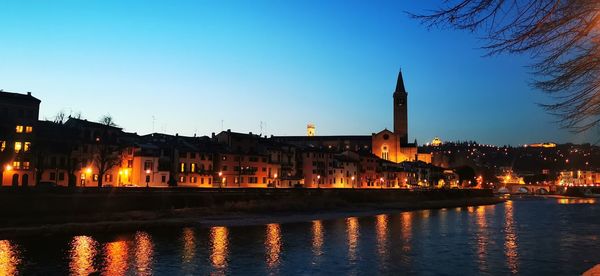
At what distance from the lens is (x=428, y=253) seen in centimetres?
2920

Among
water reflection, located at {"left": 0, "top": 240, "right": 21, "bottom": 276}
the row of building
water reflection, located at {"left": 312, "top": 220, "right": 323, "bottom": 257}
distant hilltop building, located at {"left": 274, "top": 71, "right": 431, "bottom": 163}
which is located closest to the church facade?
distant hilltop building, located at {"left": 274, "top": 71, "right": 431, "bottom": 163}

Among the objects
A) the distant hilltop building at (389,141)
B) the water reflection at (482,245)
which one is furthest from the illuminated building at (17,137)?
the distant hilltop building at (389,141)

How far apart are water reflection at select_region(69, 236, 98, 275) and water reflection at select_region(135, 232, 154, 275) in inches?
85.5

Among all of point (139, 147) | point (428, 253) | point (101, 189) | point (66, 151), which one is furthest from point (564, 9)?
point (139, 147)

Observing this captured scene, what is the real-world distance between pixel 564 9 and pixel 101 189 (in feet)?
163

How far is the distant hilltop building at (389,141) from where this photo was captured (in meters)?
159

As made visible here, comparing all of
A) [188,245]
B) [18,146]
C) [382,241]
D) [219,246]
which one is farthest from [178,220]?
[18,146]

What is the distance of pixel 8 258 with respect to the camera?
2664cm

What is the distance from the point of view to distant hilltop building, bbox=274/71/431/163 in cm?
15912

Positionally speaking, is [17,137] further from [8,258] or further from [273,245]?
[273,245]

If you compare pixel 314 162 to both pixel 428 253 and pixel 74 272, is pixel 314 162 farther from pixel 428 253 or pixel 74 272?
pixel 74 272

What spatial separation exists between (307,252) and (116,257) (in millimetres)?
10396

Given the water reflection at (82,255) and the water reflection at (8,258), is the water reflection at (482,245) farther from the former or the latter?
the water reflection at (8,258)

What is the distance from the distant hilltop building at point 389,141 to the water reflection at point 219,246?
358 ft
